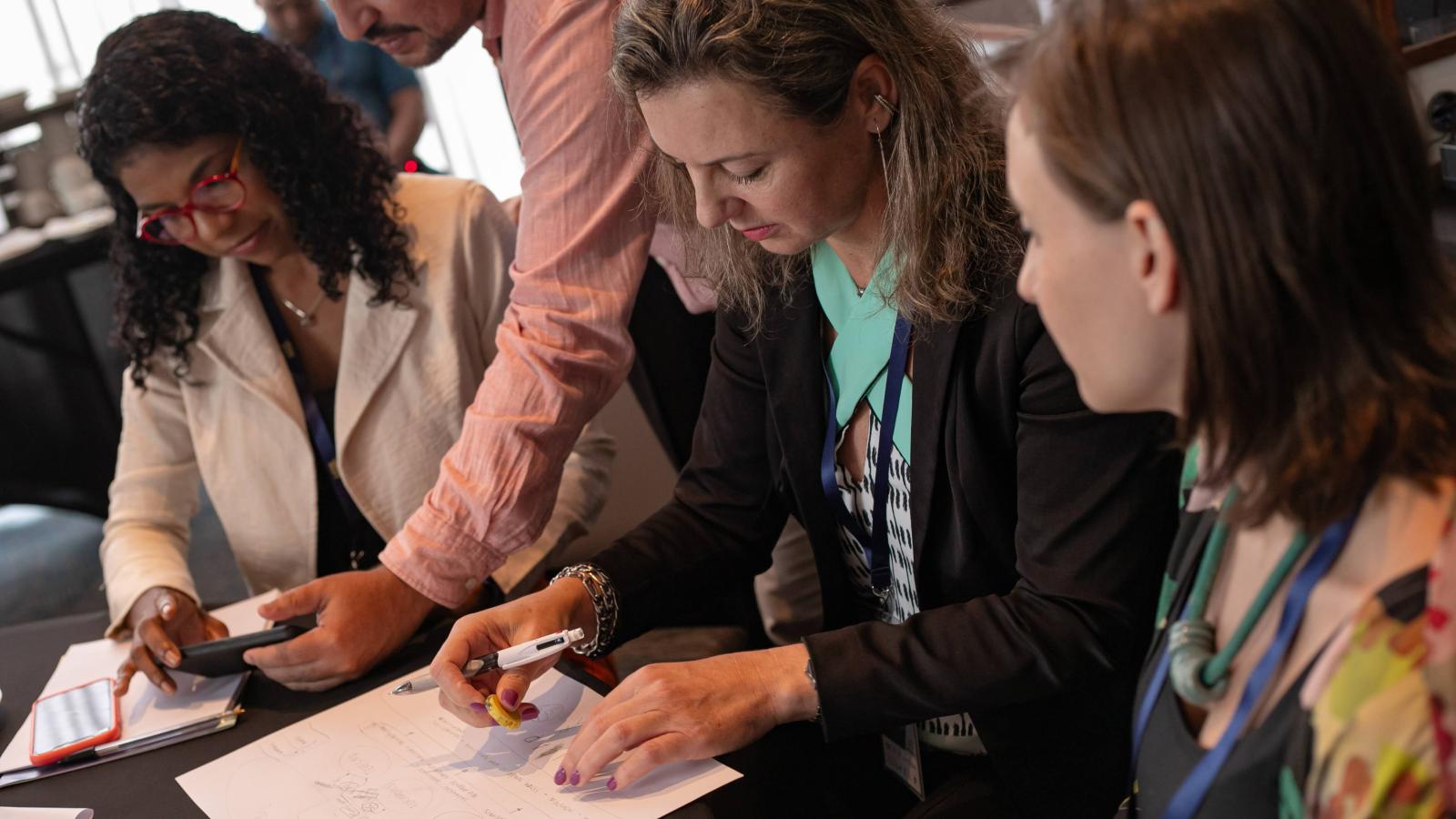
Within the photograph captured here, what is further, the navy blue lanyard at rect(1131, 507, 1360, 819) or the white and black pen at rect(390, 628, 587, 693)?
the white and black pen at rect(390, 628, 587, 693)

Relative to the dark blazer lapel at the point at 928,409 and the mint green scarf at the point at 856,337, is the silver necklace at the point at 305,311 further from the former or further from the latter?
the dark blazer lapel at the point at 928,409

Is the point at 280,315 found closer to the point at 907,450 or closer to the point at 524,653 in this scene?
the point at 524,653

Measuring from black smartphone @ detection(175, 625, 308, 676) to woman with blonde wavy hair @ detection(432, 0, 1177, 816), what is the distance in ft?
0.89

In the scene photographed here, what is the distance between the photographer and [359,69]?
4.14 meters

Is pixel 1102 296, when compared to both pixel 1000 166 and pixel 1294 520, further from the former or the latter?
pixel 1000 166

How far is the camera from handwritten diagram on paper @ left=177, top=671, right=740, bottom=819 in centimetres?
116

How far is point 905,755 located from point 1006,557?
297 mm

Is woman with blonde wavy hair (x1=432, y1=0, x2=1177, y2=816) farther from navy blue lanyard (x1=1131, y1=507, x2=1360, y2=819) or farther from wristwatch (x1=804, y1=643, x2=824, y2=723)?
navy blue lanyard (x1=1131, y1=507, x2=1360, y2=819)

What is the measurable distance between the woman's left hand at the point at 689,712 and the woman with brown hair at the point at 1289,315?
0.47m

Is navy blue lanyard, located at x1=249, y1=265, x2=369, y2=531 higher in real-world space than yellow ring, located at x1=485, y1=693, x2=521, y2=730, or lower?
higher

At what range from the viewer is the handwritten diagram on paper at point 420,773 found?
1163 mm

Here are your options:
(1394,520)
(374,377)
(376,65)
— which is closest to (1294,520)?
(1394,520)

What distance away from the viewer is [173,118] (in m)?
1.82

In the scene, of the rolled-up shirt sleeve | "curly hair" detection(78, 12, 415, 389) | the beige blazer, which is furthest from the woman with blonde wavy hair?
"curly hair" detection(78, 12, 415, 389)
